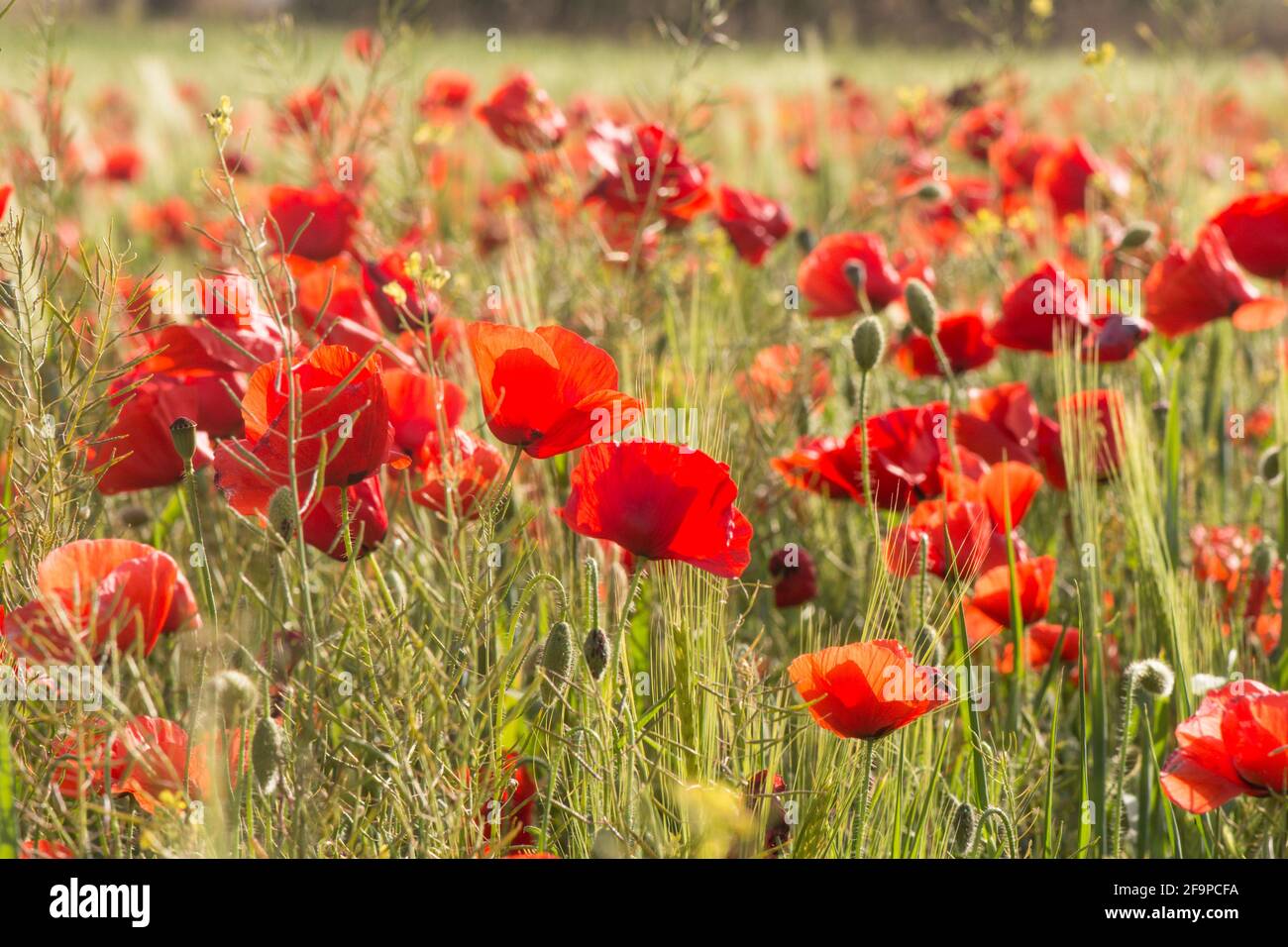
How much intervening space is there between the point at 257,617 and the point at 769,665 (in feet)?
1.49

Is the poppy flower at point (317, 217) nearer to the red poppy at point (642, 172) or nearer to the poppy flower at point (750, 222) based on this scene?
the red poppy at point (642, 172)

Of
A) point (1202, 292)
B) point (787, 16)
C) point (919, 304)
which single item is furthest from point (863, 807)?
point (787, 16)

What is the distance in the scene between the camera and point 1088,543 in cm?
94

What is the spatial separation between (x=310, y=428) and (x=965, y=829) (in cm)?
45

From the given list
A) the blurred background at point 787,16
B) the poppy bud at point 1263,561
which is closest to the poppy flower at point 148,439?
the poppy bud at point 1263,561

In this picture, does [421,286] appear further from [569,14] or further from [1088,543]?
[569,14]

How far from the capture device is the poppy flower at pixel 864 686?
2.39 feet

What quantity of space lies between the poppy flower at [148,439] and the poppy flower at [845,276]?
66cm

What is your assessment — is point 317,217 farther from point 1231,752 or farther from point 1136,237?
point 1231,752

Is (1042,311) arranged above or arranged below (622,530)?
above

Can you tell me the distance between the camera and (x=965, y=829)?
30.7 inches

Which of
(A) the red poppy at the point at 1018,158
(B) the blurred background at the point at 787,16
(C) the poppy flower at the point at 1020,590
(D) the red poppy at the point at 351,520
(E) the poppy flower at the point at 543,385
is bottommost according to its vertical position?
(C) the poppy flower at the point at 1020,590

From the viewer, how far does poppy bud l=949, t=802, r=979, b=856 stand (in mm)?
775

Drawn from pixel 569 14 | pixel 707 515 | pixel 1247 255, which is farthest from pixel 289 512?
pixel 569 14
